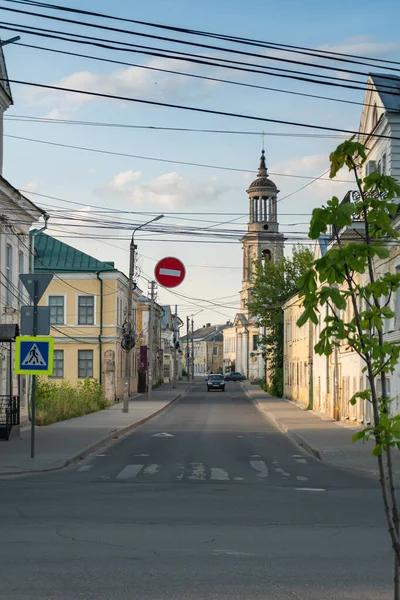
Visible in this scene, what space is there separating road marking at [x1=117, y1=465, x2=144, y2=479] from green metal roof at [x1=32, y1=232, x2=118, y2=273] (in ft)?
143

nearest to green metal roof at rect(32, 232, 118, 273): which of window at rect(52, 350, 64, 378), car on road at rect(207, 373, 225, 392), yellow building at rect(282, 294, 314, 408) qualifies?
window at rect(52, 350, 64, 378)

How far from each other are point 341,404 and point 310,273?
1402 inches

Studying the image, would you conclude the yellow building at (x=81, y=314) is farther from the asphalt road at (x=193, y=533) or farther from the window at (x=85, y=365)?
the asphalt road at (x=193, y=533)

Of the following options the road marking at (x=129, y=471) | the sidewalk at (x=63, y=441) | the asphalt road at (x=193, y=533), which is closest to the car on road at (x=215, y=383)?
the sidewalk at (x=63, y=441)

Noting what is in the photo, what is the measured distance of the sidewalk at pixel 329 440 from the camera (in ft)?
70.7

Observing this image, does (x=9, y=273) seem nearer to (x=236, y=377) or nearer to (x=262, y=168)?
(x=262, y=168)

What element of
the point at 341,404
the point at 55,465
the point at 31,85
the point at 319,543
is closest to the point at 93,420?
the point at 341,404

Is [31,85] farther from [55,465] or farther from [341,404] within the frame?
[341,404]

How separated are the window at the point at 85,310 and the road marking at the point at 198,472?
1729 inches

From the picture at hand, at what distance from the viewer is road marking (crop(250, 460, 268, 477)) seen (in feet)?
62.8

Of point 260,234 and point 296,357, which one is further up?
point 260,234

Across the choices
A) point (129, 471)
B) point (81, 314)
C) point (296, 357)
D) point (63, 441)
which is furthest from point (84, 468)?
point (81, 314)

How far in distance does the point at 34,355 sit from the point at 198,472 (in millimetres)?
4284

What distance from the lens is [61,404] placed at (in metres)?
40.4
